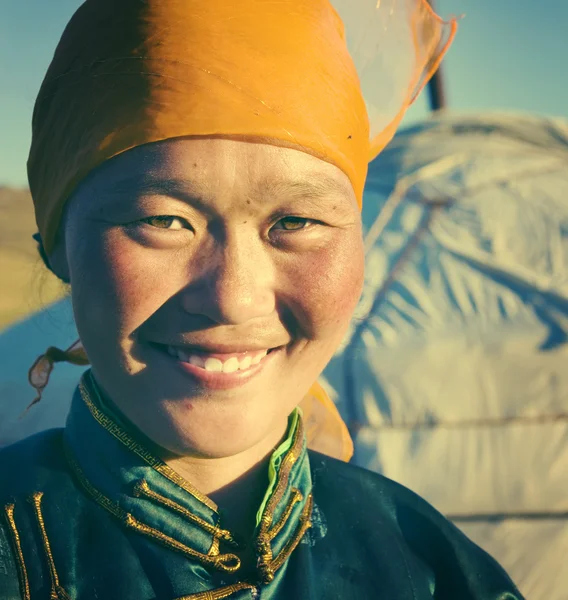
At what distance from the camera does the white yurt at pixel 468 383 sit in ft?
7.84

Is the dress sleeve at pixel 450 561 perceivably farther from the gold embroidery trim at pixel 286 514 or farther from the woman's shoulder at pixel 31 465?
the woman's shoulder at pixel 31 465

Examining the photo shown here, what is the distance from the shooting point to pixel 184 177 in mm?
842

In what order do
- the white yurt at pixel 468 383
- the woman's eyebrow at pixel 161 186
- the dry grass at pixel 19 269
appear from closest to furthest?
the woman's eyebrow at pixel 161 186, the dry grass at pixel 19 269, the white yurt at pixel 468 383

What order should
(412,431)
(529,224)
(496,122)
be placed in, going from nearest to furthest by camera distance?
(412,431), (529,224), (496,122)

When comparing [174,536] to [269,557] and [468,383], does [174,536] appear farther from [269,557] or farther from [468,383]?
[468,383]

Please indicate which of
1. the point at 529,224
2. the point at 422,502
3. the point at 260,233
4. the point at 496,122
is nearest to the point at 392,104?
the point at 260,233

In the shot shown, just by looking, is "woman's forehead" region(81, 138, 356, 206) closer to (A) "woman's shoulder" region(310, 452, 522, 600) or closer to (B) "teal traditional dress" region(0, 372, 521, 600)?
(B) "teal traditional dress" region(0, 372, 521, 600)

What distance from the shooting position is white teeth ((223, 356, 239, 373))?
0.92 m

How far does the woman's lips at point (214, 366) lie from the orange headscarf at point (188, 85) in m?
0.26

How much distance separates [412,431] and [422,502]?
4.13 ft

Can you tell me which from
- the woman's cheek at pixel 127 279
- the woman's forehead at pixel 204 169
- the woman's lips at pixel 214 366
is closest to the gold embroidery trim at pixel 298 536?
the woman's lips at pixel 214 366

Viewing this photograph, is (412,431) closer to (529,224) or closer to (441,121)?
(529,224)

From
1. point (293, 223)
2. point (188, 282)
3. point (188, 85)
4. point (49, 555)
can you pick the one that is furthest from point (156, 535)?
point (188, 85)

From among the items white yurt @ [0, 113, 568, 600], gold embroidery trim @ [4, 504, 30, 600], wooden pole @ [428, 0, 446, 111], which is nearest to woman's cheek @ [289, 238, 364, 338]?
gold embroidery trim @ [4, 504, 30, 600]
